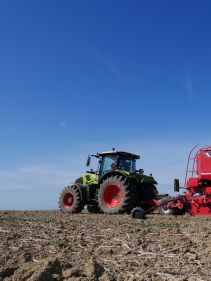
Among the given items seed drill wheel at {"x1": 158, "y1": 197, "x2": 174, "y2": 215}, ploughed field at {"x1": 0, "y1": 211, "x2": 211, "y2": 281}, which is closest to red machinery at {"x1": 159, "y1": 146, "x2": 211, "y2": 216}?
seed drill wheel at {"x1": 158, "y1": 197, "x2": 174, "y2": 215}

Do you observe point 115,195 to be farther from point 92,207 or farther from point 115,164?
point 92,207

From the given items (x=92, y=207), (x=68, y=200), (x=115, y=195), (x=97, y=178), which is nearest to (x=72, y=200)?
(x=68, y=200)

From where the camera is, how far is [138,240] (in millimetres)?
6750

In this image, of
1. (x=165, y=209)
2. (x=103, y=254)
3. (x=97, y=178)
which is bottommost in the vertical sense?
(x=103, y=254)

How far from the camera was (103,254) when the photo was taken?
19.4ft

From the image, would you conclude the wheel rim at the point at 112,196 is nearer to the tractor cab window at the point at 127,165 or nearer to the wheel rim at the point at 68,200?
the tractor cab window at the point at 127,165

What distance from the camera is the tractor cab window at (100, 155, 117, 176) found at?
671 inches

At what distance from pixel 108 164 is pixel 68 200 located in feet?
7.74

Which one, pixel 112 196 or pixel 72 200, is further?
pixel 72 200

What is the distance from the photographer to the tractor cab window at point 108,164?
17031mm

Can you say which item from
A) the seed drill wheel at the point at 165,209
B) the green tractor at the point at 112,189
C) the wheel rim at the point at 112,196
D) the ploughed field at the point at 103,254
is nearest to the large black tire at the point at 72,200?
the green tractor at the point at 112,189

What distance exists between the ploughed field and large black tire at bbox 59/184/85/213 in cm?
874

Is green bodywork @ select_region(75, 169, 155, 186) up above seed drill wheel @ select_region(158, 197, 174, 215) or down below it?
above

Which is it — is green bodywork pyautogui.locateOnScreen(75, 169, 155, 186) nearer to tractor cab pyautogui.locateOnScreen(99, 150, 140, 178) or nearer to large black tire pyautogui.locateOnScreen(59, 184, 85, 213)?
tractor cab pyautogui.locateOnScreen(99, 150, 140, 178)
